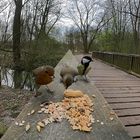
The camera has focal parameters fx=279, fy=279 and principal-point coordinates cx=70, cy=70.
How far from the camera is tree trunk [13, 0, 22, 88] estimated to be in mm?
14211

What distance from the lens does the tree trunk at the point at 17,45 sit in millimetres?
14211

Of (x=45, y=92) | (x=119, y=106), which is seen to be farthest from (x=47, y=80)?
(x=119, y=106)

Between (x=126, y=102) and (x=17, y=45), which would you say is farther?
(x=17, y=45)

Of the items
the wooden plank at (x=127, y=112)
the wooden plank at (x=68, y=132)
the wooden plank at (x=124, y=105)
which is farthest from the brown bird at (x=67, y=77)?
the wooden plank at (x=124, y=105)

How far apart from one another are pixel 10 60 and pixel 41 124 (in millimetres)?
12178

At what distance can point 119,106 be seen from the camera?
4957 millimetres

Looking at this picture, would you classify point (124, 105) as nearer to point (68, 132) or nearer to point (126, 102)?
point (126, 102)

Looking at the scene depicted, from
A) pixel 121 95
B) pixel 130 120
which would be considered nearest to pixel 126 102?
pixel 121 95

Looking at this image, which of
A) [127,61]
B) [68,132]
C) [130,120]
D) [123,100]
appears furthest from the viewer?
[127,61]

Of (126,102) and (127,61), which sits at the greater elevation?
(127,61)

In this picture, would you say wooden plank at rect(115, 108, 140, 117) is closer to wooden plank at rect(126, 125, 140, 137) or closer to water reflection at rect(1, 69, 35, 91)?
wooden plank at rect(126, 125, 140, 137)

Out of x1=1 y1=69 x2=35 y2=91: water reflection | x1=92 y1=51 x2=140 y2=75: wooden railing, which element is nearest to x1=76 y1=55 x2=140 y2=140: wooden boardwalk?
x1=92 y1=51 x2=140 y2=75: wooden railing

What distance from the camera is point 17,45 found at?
46.8 feet

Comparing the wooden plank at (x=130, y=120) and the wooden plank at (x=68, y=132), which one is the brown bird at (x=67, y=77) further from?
the wooden plank at (x=130, y=120)
